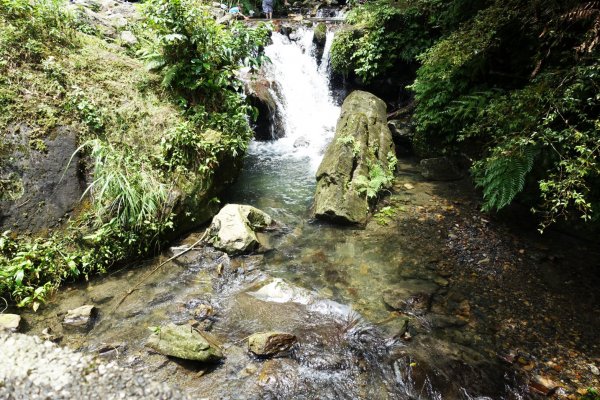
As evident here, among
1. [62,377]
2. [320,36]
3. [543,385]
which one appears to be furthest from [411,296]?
[320,36]

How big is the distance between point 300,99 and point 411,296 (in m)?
8.09

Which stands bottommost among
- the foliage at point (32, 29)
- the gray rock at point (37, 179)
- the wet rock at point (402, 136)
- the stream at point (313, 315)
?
the stream at point (313, 315)

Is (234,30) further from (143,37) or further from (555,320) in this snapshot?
(555,320)

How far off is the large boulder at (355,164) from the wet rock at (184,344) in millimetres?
3129

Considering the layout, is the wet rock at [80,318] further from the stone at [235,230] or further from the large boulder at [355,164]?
the large boulder at [355,164]

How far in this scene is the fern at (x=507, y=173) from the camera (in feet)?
14.1

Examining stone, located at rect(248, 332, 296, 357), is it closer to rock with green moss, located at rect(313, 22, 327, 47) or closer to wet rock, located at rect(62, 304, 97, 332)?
wet rock, located at rect(62, 304, 97, 332)

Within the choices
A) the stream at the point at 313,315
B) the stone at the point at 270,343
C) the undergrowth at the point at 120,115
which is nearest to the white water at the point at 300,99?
the undergrowth at the point at 120,115

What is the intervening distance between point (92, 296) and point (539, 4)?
274 inches

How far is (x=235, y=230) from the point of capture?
17.1 ft

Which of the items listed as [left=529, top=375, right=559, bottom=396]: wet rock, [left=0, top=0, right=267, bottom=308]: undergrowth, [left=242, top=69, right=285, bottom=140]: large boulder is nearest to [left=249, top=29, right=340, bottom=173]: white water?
[left=242, top=69, right=285, bottom=140]: large boulder

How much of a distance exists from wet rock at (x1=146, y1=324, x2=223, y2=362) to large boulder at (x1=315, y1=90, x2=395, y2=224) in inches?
123

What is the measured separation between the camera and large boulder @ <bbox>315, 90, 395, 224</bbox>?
595 cm

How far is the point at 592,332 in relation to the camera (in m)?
3.59
